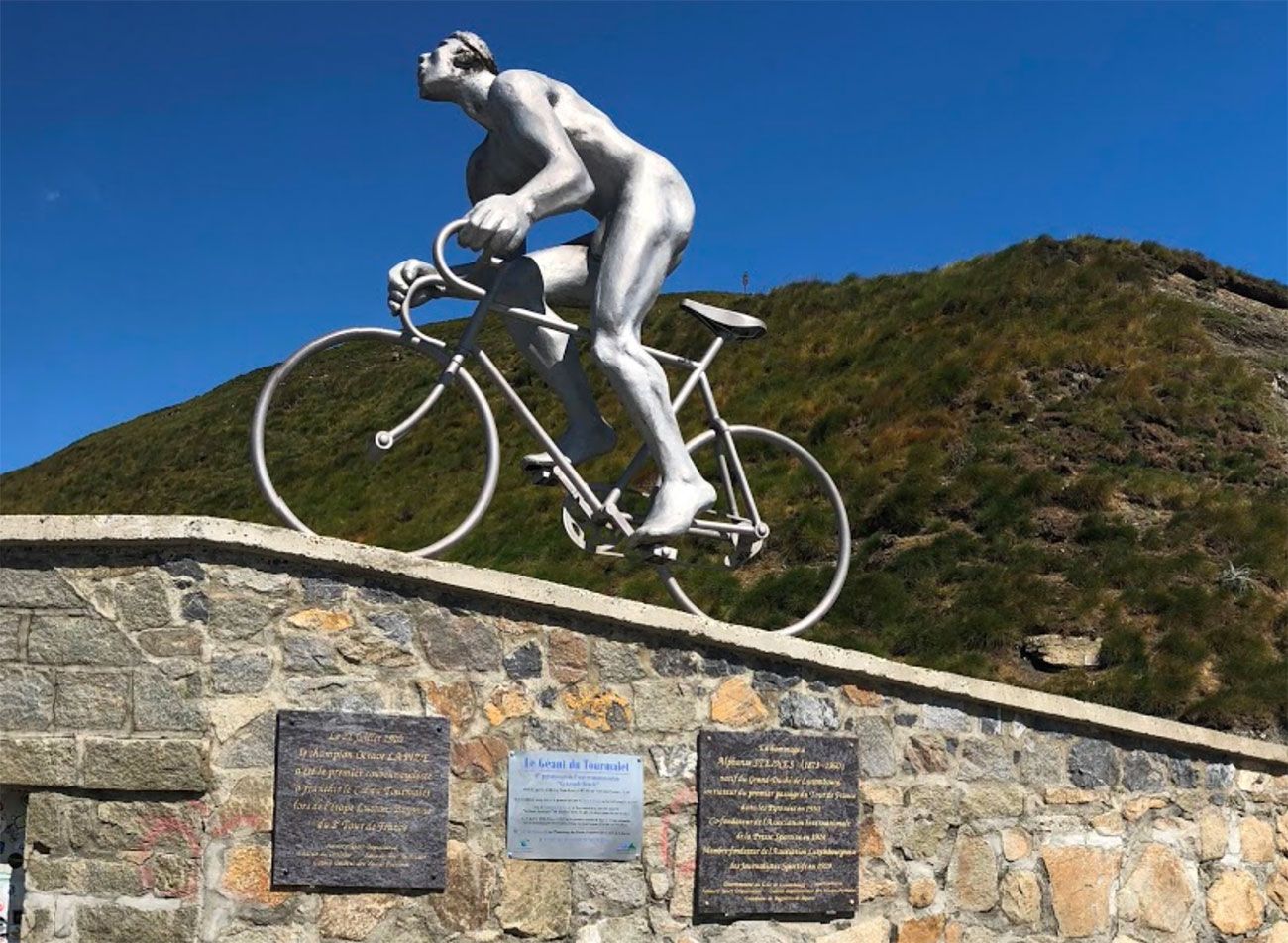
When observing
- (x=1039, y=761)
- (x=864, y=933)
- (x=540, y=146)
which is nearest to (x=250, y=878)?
(x=864, y=933)

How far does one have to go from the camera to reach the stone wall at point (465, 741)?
4.90 m

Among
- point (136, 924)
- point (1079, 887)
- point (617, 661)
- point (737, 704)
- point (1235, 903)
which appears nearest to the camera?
point (136, 924)

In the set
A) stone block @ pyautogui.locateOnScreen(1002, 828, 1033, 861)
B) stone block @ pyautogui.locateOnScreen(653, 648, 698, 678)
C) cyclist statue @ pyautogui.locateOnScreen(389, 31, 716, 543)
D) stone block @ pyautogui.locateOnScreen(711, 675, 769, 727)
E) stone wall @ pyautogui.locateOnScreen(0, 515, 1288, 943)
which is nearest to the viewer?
stone wall @ pyautogui.locateOnScreen(0, 515, 1288, 943)

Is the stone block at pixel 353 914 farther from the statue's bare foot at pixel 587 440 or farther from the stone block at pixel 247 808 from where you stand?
the statue's bare foot at pixel 587 440

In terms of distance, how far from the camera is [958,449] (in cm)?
1691

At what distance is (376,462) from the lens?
42.1 ft

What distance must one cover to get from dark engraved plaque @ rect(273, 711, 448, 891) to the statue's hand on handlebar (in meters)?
1.94

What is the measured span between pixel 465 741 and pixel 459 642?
37cm

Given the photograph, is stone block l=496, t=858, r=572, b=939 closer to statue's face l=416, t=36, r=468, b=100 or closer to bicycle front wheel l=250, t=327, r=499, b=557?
statue's face l=416, t=36, r=468, b=100

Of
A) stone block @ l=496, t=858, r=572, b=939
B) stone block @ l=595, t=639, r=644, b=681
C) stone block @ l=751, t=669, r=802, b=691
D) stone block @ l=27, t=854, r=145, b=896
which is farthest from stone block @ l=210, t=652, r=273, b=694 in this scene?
stone block @ l=751, t=669, r=802, b=691

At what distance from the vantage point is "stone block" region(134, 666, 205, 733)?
493cm

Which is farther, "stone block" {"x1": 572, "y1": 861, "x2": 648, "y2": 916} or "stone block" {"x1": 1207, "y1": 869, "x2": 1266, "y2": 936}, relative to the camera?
"stone block" {"x1": 1207, "y1": 869, "x2": 1266, "y2": 936}

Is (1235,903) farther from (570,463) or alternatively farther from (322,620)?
(322,620)

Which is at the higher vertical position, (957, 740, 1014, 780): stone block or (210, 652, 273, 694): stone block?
(210, 652, 273, 694): stone block
